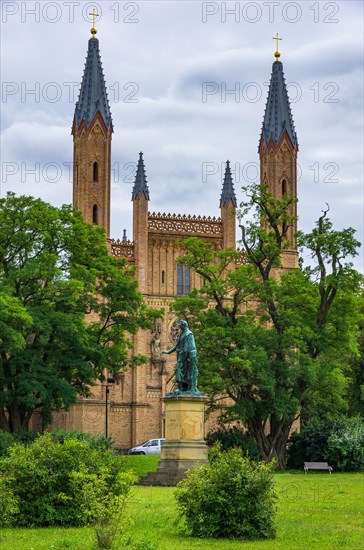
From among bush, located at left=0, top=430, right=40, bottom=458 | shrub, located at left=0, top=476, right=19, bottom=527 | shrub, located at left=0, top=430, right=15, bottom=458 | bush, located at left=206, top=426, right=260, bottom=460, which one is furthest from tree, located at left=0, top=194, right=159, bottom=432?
shrub, located at left=0, top=476, right=19, bottom=527

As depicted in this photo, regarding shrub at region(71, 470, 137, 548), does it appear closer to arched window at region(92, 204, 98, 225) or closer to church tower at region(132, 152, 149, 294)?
church tower at region(132, 152, 149, 294)

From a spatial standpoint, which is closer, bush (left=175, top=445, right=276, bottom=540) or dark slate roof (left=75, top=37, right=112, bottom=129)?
bush (left=175, top=445, right=276, bottom=540)

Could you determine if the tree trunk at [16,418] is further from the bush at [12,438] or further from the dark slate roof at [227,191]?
the dark slate roof at [227,191]

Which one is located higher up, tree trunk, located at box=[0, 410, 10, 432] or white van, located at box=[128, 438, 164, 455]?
tree trunk, located at box=[0, 410, 10, 432]

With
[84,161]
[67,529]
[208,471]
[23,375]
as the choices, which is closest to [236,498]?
[208,471]

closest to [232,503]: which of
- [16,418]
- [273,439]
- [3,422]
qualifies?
[16,418]

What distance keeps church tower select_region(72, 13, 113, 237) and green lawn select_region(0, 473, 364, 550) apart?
37689 millimetres

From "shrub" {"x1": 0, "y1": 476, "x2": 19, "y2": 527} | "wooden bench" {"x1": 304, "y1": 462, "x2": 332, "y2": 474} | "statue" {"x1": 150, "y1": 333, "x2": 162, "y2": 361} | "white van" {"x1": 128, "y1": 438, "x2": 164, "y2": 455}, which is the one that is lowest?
"white van" {"x1": 128, "y1": 438, "x2": 164, "y2": 455}

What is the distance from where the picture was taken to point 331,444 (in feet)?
124

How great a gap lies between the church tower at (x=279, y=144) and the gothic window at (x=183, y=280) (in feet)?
22.6

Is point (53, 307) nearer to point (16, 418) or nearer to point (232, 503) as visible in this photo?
point (16, 418)

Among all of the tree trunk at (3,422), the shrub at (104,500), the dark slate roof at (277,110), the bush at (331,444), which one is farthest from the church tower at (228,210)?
the shrub at (104,500)

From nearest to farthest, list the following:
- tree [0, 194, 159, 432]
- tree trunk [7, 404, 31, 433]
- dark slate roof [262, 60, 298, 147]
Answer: tree [0, 194, 159, 432] < tree trunk [7, 404, 31, 433] < dark slate roof [262, 60, 298, 147]

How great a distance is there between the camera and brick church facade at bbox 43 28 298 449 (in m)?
57.8
